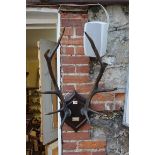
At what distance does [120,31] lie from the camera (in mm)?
2963

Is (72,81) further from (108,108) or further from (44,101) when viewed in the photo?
(44,101)

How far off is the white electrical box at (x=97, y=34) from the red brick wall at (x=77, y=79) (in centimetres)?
18

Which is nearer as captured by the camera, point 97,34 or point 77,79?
point 97,34

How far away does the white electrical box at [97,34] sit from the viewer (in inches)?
107

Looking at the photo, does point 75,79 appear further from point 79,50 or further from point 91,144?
point 91,144

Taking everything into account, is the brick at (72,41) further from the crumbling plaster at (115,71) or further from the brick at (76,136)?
the brick at (76,136)

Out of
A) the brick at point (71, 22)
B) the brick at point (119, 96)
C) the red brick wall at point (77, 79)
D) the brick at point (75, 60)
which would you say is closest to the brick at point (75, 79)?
the red brick wall at point (77, 79)

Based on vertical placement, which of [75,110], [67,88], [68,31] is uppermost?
[68,31]

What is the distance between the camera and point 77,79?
2.93m

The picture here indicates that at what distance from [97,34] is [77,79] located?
390 millimetres

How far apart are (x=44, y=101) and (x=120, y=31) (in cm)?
93

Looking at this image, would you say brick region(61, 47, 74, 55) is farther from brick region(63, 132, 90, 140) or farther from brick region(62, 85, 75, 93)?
brick region(63, 132, 90, 140)

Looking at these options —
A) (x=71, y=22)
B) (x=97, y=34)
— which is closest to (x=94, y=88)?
(x=97, y=34)
